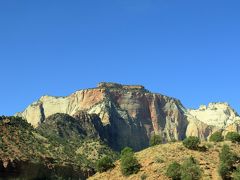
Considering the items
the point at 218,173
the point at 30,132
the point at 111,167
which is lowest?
the point at 218,173

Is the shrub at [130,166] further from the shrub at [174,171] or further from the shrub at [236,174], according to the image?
the shrub at [236,174]

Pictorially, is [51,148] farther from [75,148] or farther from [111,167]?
[111,167]

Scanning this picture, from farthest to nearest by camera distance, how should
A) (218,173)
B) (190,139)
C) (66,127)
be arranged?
(66,127)
(190,139)
(218,173)

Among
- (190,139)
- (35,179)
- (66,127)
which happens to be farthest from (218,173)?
(66,127)

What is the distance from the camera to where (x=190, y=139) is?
281 ft

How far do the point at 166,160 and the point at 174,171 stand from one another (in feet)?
25.1

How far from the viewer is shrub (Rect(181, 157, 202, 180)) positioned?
230 feet

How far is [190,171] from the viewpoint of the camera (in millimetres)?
71125

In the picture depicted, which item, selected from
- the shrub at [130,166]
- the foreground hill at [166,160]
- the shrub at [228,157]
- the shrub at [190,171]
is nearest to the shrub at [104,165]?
the foreground hill at [166,160]

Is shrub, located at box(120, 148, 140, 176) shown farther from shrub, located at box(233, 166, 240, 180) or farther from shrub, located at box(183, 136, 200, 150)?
shrub, located at box(233, 166, 240, 180)

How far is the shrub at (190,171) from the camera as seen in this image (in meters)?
70.0

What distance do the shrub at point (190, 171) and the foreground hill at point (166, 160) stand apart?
1401mm

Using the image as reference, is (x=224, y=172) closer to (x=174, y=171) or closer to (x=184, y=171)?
(x=184, y=171)

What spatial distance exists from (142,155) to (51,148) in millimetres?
38238
